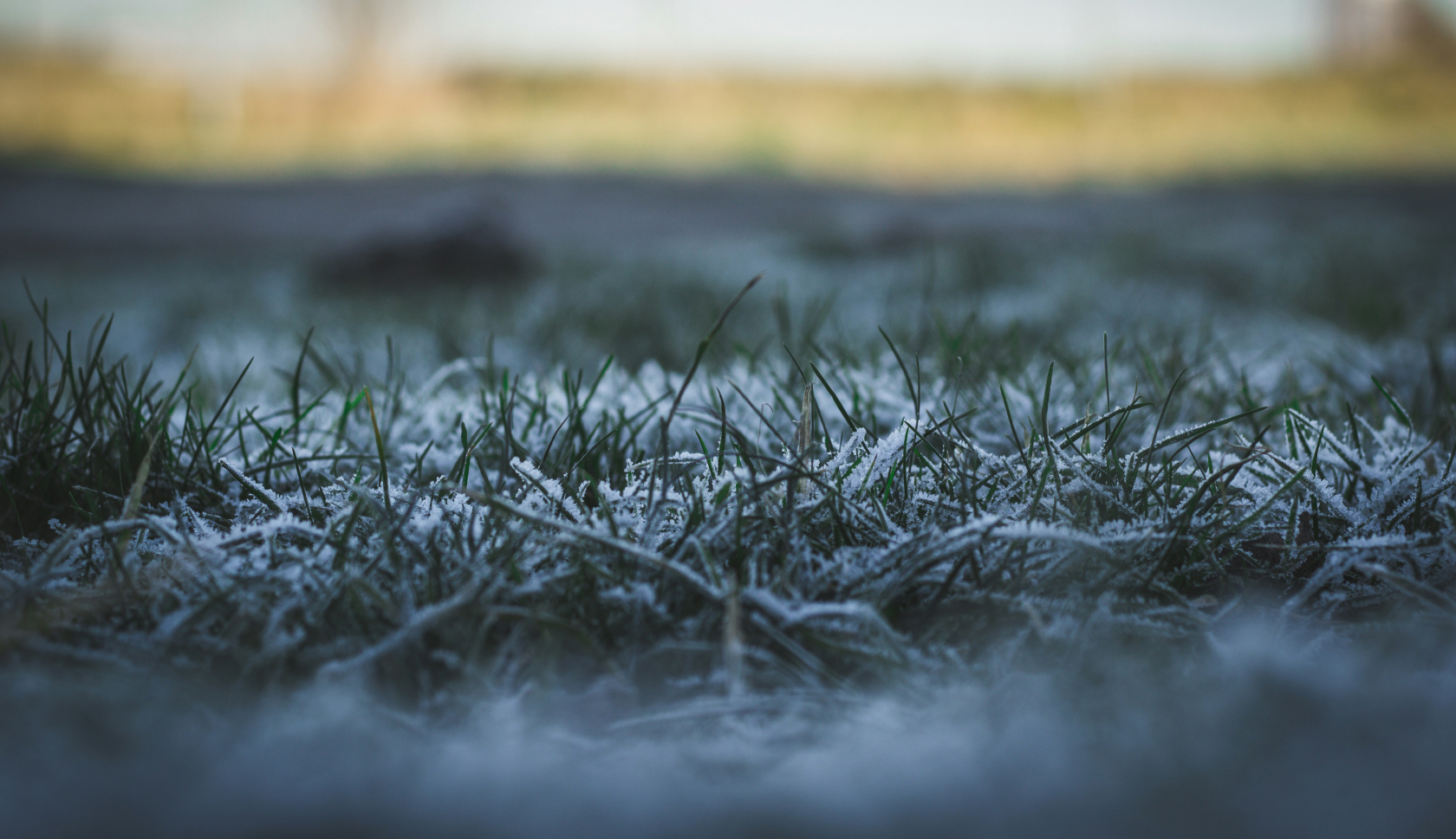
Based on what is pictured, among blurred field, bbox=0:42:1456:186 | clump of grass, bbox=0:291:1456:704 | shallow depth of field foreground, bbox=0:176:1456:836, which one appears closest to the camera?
shallow depth of field foreground, bbox=0:176:1456:836

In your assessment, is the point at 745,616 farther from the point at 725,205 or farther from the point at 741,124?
the point at 741,124

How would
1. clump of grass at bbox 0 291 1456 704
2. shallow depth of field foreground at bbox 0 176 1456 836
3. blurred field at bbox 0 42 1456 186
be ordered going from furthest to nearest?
blurred field at bbox 0 42 1456 186, clump of grass at bbox 0 291 1456 704, shallow depth of field foreground at bbox 0 176 1456 836

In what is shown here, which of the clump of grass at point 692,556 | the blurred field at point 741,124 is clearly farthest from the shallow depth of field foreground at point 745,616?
the blurred field at point 741,124

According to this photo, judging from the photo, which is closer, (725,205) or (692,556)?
(692,556)

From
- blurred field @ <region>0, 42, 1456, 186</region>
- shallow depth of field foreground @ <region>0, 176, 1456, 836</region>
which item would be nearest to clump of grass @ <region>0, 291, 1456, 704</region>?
shallow depth of field foreground @ <region>0, 176, 1456, 836</region>

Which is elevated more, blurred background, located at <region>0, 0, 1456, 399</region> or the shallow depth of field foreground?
blurred background, located at <region>0, 0, 1456, 399</region>

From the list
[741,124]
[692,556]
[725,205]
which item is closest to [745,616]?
[692,556]

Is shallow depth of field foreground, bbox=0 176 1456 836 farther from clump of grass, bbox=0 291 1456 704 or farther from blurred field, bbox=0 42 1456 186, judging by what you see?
blurred field, bbox=0 42 1456 186
